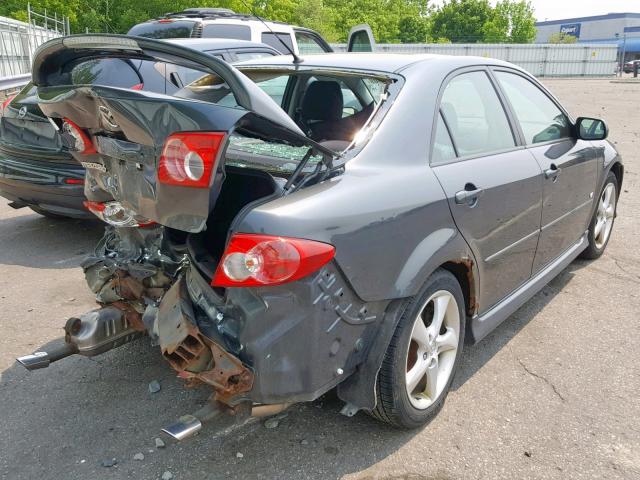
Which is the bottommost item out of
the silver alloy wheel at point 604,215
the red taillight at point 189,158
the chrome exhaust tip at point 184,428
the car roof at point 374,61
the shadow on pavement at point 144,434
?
the shadow on pavement at point 144,434

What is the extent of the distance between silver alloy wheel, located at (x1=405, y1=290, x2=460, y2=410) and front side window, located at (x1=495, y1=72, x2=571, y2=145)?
1.39 meters

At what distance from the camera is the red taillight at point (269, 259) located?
212cm

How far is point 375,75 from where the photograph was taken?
9.91 ft

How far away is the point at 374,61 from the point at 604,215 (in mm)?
2977

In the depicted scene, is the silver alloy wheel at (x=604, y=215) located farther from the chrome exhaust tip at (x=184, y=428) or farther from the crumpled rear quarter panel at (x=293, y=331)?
the chrome exhaust tip at (x=184, y=428)

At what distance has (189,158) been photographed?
6.88 feet

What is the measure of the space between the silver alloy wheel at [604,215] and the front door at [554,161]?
0.61 m

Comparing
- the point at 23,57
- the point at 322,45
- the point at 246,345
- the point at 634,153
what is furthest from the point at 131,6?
the point at 246,345

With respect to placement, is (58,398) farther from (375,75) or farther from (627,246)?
(627,246)

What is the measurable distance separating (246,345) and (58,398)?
4.87 feet

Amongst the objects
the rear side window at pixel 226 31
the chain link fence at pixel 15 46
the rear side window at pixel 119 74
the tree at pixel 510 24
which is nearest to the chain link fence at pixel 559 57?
the tree at pixel 510 24

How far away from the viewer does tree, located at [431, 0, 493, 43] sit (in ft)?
221

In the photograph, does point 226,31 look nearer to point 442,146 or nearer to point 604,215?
point 604,215

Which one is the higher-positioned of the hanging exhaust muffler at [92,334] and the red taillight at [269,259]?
the red taillight at [269,259]
